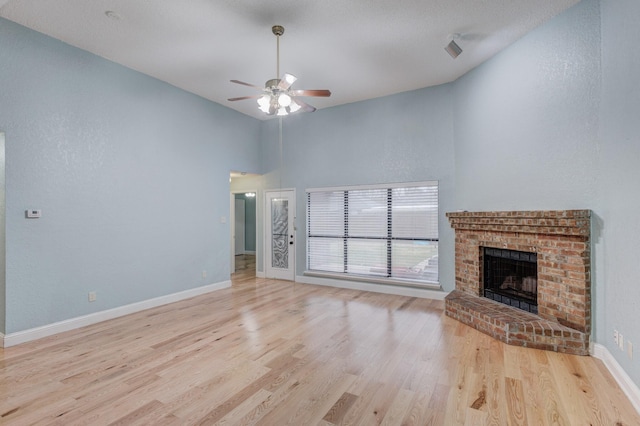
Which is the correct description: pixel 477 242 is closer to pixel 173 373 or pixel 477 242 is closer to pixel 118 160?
pixel 173 373

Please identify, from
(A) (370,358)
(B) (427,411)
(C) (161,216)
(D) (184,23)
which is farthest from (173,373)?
(D) (184,23)

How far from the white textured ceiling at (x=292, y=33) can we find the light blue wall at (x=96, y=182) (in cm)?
44

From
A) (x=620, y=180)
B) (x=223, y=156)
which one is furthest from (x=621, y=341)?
(x=223, y=156)

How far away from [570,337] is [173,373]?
12.5 feet

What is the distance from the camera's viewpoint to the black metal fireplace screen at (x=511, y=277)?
3.73 meters

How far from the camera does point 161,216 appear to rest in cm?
502

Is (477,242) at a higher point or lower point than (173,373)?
higher

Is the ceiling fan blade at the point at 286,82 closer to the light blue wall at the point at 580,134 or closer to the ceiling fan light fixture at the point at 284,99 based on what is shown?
the ceiling fan light fixture at the point at 284,99

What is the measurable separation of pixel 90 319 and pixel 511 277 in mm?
5503

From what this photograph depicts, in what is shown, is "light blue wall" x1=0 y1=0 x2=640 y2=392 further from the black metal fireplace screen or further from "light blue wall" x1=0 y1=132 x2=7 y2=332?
Result: the black metal fireplace screen

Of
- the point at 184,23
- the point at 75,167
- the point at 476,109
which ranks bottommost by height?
the point at 75,167

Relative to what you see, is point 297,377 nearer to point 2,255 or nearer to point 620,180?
point 620,180

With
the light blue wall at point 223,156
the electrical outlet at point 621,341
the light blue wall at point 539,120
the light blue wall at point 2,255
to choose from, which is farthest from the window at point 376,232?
the light blue wall at point 2,255

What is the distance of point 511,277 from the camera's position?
405cm
